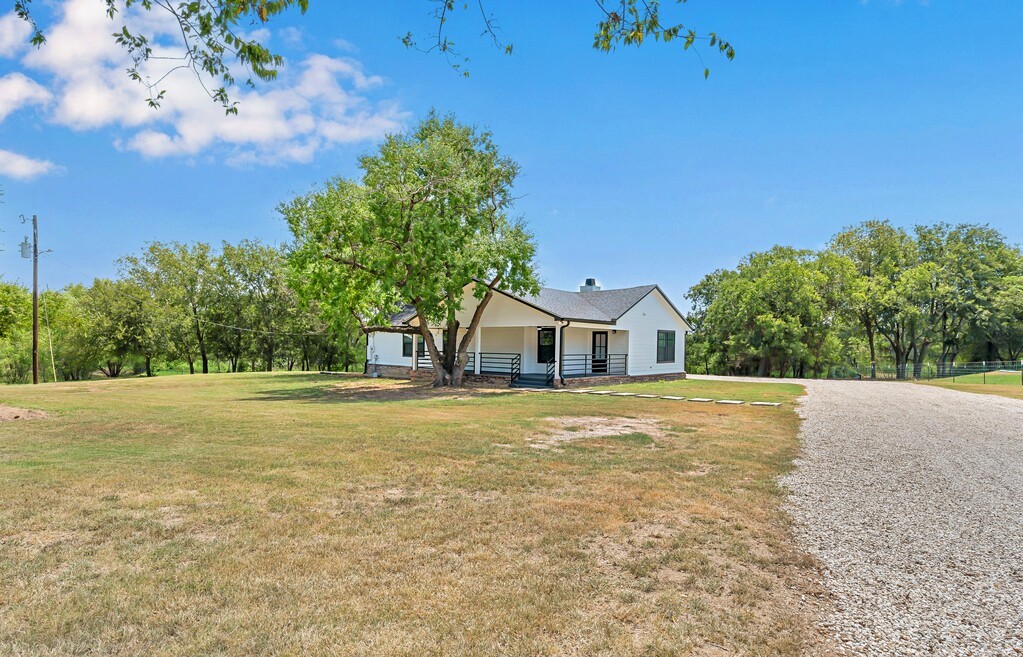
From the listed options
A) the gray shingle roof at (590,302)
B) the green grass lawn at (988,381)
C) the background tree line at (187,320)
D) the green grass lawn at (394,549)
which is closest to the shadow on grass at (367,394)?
the gray shingle roof at (590,302)

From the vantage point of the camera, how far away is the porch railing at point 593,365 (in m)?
22.0

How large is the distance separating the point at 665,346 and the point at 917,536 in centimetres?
2214

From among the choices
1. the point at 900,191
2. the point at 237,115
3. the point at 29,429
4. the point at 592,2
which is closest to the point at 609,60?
the point at 592,2

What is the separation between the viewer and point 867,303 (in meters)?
32.4

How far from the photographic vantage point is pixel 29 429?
8438 millimetres

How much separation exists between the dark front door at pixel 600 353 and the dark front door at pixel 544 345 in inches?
75.5

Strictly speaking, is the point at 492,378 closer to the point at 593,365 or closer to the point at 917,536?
the point at 593,365

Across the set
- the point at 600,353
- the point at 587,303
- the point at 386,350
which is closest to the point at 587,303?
the point at 587,303

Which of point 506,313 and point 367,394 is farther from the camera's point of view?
point 506,313

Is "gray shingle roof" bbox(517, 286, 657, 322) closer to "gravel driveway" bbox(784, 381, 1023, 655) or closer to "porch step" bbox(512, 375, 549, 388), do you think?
"porch step" bbox(512, 375, 549, 388)

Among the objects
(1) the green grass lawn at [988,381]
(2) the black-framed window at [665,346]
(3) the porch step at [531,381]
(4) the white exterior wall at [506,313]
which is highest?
(4) the white exterior wall at [506,313]

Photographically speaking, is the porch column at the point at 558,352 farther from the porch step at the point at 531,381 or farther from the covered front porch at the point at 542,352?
the covered front porch at the point at 542,352

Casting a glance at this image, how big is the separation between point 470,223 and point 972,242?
38275mm

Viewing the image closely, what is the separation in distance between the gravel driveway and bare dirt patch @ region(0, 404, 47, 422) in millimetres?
12112
